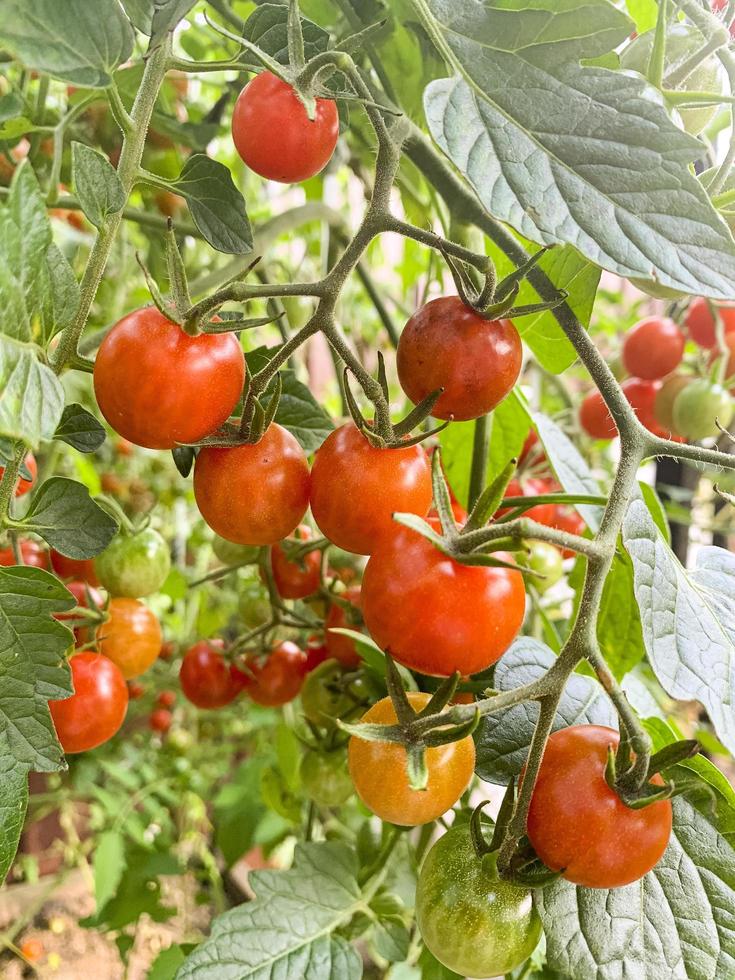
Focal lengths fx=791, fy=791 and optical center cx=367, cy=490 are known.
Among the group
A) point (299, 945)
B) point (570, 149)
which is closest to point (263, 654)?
point (299, 945)

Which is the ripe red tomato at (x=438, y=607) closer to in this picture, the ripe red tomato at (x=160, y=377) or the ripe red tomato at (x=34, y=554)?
the ripe red tomato at (x=160, y=377)

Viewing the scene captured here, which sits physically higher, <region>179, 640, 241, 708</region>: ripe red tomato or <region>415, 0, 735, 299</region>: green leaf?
<region>415, 0, 735, 299</region>: green leaf

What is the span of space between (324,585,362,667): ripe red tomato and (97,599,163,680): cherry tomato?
0.12 metres

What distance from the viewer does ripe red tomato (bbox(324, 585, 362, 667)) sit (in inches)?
22.5

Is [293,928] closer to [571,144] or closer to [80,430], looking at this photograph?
[80,430]

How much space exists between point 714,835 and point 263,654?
391 millimetres

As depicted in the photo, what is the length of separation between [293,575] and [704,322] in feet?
1.74

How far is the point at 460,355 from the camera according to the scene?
1.15 ft

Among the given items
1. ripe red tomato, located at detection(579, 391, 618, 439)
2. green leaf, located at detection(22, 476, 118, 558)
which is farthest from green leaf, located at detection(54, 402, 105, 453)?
ripe red tomato, located at detection(579, 391, 618, 439)

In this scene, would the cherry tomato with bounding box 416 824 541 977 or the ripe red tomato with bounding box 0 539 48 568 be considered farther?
the ripe red tomato with bounding box 0 539 48 568

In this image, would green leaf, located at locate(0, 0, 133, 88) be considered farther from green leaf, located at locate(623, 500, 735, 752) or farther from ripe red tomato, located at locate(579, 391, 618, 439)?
ripe red tomato, located at locate(579, 391, 618, 439)

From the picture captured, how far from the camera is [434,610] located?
30cm

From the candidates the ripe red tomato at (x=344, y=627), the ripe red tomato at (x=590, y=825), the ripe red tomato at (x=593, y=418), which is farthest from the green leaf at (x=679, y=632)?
the ripe red tomato at (x=593, y=418)

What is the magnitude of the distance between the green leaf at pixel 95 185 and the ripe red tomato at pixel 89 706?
0.26 m
